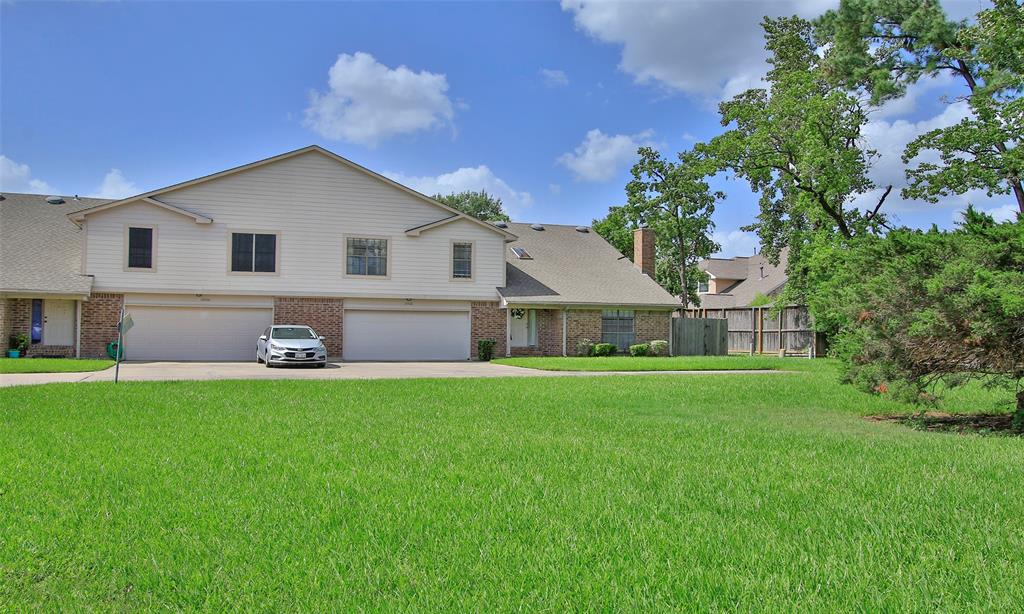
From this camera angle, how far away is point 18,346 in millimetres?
22609

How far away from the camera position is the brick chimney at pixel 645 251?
33281 millimetres

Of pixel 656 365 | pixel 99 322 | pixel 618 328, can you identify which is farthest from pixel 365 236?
pixel 656 365

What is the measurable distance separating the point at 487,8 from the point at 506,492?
1232 cm

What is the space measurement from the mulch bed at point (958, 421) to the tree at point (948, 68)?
1133cm

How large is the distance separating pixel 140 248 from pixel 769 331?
25905 mm

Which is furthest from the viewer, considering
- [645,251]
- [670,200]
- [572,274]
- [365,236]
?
[670,200]

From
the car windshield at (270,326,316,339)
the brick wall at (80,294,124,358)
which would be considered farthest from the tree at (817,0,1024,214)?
the brick wall at (80,294,124,358)

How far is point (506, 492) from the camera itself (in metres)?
5.45

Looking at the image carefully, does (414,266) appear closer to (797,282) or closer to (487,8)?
(487,8)

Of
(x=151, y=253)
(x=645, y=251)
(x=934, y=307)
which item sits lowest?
(x=934, y=307)

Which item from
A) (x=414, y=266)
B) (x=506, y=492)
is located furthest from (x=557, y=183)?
(x=506, y=492)

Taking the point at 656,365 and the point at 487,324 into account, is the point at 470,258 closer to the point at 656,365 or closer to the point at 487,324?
the point at 487,324

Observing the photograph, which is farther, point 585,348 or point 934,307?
point 585,348

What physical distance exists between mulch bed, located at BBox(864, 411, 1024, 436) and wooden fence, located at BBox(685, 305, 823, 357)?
63.3ft
